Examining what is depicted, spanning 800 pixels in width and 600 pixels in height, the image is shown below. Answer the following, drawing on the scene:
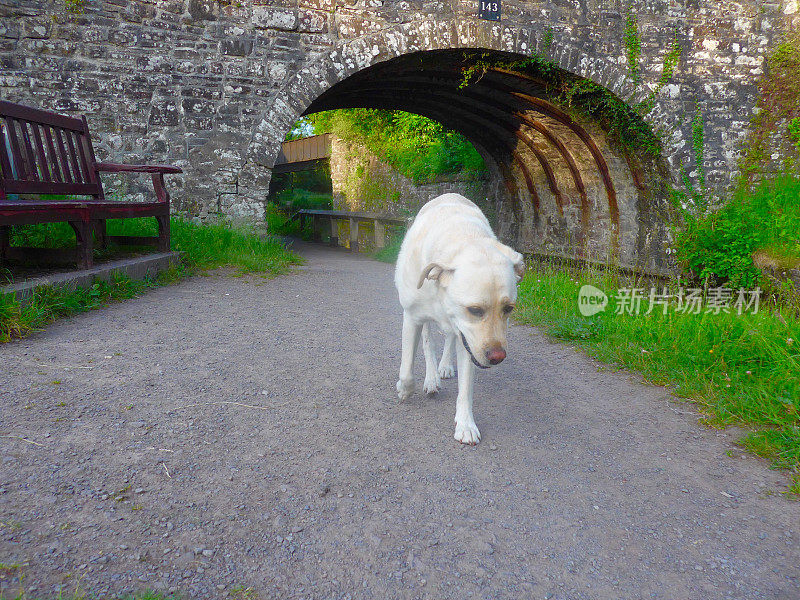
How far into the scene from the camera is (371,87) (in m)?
9.41

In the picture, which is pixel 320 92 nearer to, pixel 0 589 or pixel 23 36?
pixel 23 36

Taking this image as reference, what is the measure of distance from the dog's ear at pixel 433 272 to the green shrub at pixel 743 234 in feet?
19.5

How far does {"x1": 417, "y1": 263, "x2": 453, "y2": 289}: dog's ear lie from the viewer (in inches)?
100

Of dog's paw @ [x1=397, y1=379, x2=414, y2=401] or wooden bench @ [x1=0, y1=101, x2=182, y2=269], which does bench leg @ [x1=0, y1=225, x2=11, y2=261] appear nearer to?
wooden bench @ [x1=0, y1=101, x2=182, y2=269]

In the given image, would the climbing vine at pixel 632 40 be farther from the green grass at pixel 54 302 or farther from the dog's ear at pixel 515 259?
the green grass at pixel 54 302

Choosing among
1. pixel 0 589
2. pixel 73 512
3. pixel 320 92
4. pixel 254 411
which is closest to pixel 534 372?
pixel 254 411

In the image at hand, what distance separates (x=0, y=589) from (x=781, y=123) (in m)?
9.72

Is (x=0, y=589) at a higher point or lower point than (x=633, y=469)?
higher

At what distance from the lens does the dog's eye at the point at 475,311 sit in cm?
243

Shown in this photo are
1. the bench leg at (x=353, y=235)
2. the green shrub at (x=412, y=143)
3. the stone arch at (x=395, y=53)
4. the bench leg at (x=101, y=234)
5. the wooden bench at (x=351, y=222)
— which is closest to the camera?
the bench leg at (x=101, y=234)

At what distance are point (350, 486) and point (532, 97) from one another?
308 inches

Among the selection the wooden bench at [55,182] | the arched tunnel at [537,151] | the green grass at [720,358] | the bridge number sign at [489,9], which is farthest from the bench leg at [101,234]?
the bridge number sign at [489,9]

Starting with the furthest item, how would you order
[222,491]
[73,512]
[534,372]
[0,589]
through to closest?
[534,372] < [222,491] < [73,512] < [0,589]

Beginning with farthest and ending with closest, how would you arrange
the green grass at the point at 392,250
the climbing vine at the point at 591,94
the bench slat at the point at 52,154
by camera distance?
the green grass at the point at 392,250 < the climbing vine at the point at 591,94 < the bench slat at the point at 52,154
